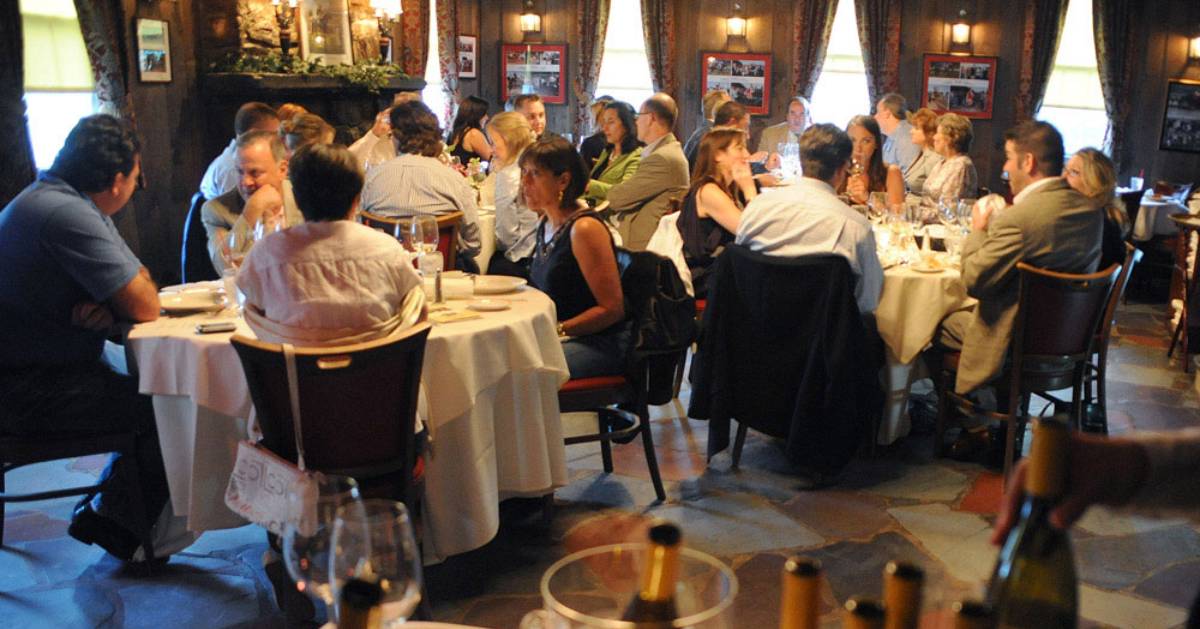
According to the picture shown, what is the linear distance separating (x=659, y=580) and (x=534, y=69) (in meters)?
14.0

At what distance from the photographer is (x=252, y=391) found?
2881mm

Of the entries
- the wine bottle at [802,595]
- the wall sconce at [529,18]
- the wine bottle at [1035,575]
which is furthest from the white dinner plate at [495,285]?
the wall sconce at [529,18]

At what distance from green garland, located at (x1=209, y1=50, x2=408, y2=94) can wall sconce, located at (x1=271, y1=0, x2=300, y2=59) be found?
0.13 m

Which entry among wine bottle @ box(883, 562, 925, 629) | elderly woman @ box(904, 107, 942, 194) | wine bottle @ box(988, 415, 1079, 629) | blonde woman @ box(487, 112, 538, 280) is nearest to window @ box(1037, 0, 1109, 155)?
elderly woman @ box(904, 107, 942, 194)

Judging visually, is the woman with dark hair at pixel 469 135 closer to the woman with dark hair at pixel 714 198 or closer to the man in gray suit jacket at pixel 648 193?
the man in gray suit jacket at pixel 648 193

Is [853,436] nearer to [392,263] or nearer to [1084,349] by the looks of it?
[1084,349]

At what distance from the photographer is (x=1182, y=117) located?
12.0 m

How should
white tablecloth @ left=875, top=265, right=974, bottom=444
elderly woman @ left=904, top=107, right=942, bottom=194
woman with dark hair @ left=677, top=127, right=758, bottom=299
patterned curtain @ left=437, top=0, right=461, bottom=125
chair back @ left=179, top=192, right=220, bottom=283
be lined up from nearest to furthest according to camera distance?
white tablecloth @ left=875, top=265, right=974, bottom=444
chair back @ left=179, top=192, right=220, bottom=283
woman with dark hair @ left=677, top=127, right=758, bottom=299
elderly woman @ left=904, top=107, right=942, bottom=194
patterned curtain @ left=437, top=0, right=461, bottom=125

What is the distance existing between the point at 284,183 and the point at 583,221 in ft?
5.21

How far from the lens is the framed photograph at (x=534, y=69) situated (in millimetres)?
14461

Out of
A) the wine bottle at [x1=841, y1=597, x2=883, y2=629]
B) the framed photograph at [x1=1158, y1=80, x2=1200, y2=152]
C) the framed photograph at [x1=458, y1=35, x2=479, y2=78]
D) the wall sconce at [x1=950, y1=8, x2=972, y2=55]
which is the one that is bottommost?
the wine bottle at [x1=841, y1=597, x2=883, y2=629]

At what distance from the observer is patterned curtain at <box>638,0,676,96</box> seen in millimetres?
14141

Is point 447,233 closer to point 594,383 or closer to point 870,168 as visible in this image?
point 594,383

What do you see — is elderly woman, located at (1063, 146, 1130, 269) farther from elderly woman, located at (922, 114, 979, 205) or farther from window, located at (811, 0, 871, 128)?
window, located at (811, 0, 871, 128)
